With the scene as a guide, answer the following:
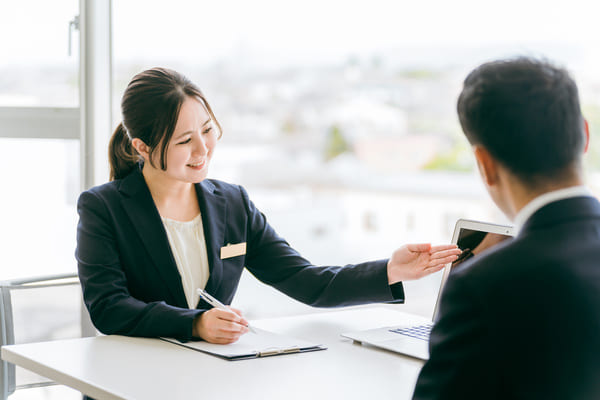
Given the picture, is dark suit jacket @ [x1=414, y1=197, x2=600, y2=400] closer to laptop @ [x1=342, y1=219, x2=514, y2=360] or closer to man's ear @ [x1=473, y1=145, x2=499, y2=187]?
man's ear @ [x1=473, y1=145, x2=499, y2=187]

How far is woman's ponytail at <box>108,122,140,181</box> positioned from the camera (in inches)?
76.3

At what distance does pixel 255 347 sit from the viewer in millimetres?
1484

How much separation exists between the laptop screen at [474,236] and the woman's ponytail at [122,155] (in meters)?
0.91

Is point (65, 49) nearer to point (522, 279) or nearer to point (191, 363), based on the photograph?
point (191, 363)

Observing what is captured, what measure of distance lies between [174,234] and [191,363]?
542 mm

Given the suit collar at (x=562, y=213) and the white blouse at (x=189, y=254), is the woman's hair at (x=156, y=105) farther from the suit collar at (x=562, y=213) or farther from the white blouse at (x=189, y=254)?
the suit collar at (x=562, y=213)

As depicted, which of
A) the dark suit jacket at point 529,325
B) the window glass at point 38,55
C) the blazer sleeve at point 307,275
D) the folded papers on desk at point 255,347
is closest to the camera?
the dark suit jacket at point 529,325

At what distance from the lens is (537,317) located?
2.47 feet

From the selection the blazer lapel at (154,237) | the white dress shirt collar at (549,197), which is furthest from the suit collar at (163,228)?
the white dress shirt collar at (549,197)

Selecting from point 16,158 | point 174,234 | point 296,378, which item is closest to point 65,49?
point 16,158

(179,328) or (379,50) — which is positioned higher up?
(379,50)

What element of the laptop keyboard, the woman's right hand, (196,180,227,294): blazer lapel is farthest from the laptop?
(196,180,227,294): blazer lapel

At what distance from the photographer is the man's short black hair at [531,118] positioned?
0.83m

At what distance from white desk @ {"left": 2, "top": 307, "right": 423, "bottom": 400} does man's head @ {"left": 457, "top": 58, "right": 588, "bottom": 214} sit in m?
0.54
